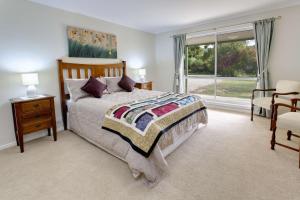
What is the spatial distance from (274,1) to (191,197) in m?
3.99

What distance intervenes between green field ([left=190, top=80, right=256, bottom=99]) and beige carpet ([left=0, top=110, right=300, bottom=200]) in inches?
75.7

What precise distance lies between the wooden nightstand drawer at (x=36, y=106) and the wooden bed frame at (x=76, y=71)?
0.65 meters

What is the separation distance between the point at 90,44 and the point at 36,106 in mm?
1906

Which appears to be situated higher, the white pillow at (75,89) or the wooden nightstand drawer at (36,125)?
the white pillow at (75,89)

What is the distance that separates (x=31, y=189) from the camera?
180 cm

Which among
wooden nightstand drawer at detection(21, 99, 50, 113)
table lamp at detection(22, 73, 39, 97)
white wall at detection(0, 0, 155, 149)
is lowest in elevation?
wooden nightstand drawer at detection(21, 99, 50, 113)

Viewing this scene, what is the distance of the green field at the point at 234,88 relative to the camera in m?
4.63

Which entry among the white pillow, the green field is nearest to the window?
the green field

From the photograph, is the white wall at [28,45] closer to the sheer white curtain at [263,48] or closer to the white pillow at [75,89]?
the white pillow at [75,89]

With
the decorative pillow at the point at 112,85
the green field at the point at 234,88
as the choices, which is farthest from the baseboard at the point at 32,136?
the green field at the point at 234,88

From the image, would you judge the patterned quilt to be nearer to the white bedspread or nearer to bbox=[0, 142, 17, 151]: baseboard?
the white bedspread

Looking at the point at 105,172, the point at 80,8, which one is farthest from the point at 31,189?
the point at 80,8

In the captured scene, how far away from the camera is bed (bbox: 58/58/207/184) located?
1.93 meters

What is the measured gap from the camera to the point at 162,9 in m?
3.63
